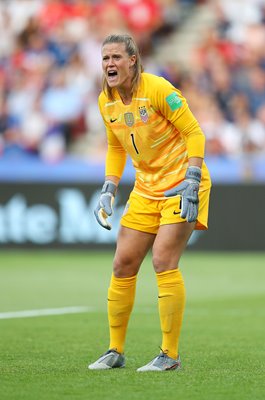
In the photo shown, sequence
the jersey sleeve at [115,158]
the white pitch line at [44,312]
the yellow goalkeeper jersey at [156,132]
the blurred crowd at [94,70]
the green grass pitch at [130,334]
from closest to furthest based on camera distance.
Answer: the green grass pitch at [130,334], the yellow goalkeeper jersey at [156,132], the jersey sleeve at [115,158], the white pitch line at [44,312], the blurred crowd at [94,70]

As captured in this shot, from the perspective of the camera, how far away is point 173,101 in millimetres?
6539

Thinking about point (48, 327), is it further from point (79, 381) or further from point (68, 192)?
point (68, 192)

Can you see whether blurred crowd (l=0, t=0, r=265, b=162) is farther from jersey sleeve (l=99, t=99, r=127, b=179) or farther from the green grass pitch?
jersey sleeve (l=99, t=99, r=127, b=179)

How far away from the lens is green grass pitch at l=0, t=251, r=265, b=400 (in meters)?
5.86

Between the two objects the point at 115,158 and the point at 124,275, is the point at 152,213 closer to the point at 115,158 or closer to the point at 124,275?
the point at 124,275

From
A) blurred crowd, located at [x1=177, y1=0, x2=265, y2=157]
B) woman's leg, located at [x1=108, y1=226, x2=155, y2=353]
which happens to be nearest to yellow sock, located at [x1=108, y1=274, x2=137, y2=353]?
woman's leg, located at [x1=108, y1=226, x2=155, y2=353]

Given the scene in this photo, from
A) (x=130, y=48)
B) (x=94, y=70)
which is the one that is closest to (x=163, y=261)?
(x=130, y=48)

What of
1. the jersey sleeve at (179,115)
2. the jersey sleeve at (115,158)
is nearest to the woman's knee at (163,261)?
the jersey sleeve at (179,115)

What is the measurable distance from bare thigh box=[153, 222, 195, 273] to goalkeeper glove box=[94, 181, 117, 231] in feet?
1.66

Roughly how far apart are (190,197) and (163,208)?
1.17ft

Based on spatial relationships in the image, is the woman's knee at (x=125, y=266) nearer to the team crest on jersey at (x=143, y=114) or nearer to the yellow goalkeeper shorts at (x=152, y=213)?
the yellow goalkeeper shorts at (x=152, y=213)

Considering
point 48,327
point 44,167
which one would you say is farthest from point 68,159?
point 48,327

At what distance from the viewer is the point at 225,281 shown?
13.7 m

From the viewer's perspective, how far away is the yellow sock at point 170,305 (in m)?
6.61
